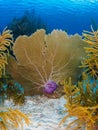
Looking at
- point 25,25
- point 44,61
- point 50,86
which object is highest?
point 25,25

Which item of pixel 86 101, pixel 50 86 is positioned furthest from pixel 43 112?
pixel 86 101

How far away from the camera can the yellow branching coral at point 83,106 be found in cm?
248

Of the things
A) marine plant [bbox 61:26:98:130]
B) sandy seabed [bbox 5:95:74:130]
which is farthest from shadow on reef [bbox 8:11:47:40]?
marine plant [bbox 61:26:98:130]

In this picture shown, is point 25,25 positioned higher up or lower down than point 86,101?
higher up

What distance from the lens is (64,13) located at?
16656 millimetres

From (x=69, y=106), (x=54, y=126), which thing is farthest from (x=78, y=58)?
(x=69, y=106)

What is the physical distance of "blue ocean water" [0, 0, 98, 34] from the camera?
15.9 m

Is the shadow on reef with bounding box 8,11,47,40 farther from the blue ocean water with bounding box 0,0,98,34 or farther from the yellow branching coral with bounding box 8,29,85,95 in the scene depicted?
the blue ocean water with bounding box 0,0,98,34

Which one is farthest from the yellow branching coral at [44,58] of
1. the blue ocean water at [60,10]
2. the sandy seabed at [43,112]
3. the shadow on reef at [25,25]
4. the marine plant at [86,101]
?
the blue ocean water at [60,10]

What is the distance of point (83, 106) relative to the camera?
2705mm

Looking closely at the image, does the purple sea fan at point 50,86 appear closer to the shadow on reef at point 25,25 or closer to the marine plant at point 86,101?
the marine plant at point 86,101

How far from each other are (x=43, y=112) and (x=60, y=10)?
13596 millimetres

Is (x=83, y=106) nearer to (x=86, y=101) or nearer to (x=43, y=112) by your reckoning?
(x=86, y=101)

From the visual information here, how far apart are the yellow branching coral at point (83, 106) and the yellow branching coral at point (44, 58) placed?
1362 millimetres
